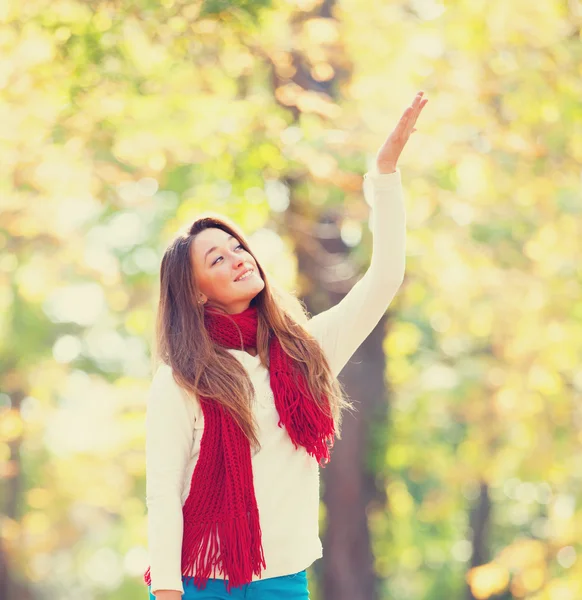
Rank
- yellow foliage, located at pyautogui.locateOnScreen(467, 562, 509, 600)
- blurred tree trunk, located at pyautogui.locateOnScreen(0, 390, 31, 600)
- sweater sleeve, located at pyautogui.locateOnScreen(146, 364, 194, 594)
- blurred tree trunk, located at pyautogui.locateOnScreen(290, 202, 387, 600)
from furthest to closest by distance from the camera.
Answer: blurred tree trunk, located at pyautogui.locateOnScreen(0, 390, 31, 600)
blurred tree trunk, located at pyautogui.locateOnScreen(290, 202, 387, 600)
yellow foliage, located at pyautogui.locateOnScreen(467, 562, 509, 600)
sweater sleeve, located at pyautogui.locateOnScreen(146, 364, 194, 594)

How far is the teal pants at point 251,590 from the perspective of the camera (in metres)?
2.67

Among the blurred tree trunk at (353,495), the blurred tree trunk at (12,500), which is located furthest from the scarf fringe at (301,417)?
the blurred tree trunk at (12,500)

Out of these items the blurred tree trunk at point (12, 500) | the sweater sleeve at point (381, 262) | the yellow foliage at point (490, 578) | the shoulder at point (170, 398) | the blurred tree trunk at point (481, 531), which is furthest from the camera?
the blurred tree trunk at point (481, 531)

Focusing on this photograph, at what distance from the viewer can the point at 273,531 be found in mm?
2719

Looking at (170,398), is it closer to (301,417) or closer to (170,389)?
(170,389)

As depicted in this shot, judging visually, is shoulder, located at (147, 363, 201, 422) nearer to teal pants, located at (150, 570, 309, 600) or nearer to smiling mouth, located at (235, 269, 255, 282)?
smiling mouth, located at (235, 269, 255, 282)

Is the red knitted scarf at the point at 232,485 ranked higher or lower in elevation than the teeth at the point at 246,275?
lower

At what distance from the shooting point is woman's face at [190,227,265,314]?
9.57 feet

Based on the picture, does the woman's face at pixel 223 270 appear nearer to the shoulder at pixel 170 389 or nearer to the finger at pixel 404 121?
the shoulder at pixel 170 389

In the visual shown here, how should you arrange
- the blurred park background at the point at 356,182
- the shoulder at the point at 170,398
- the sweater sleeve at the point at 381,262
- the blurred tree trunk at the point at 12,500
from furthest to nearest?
the blurred tree trunk at the point at 12,500 → the blurred park background at the point at 356,182 → the sweater sleeve at the point at 381,262 → the shoulder at the point at 170,398

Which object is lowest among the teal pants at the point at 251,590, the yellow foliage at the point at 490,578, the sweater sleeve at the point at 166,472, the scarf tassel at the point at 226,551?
the yellow foliage at the point at 490,578

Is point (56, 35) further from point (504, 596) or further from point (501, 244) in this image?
point (504, 596)

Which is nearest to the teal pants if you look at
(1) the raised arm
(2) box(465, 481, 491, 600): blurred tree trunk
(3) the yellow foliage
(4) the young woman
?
(4) the young woman

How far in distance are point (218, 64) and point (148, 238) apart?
3.87m
